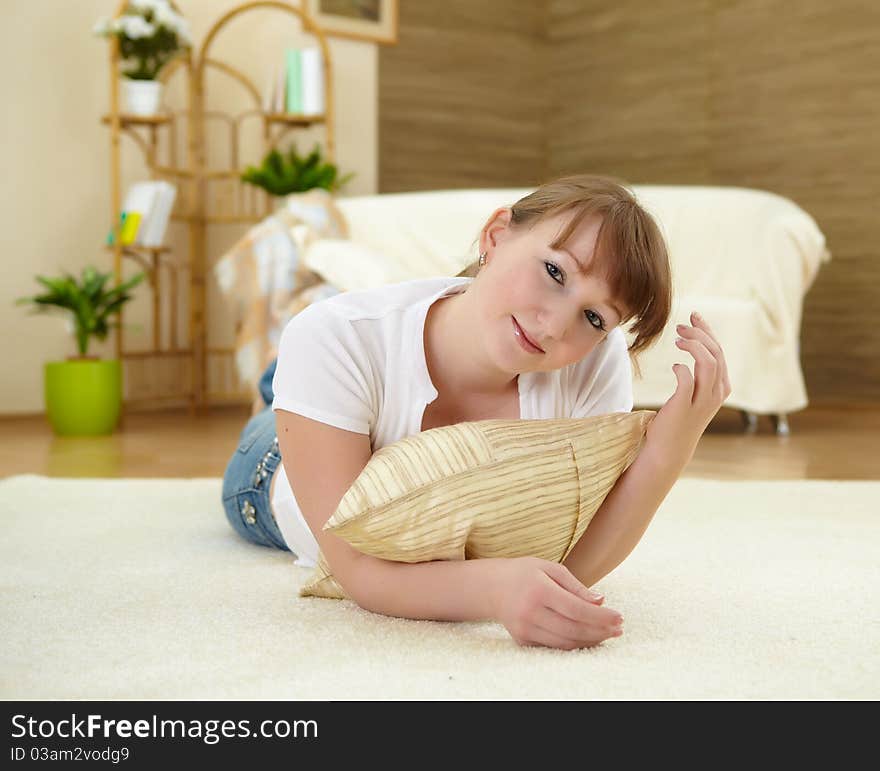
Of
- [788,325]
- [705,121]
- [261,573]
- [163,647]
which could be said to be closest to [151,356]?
[788,325]

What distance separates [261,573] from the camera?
1.58 meters

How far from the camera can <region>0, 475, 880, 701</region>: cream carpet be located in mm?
→ 1011

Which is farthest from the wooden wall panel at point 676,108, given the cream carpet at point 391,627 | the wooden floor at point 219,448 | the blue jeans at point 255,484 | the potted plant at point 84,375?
the blue jeans at point 255,484

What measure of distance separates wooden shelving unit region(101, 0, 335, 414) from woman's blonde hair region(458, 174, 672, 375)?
11.0ft

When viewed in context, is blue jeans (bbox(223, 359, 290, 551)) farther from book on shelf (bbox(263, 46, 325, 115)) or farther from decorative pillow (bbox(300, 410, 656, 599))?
book on shelf (bbox(263, 46, 325, 115))

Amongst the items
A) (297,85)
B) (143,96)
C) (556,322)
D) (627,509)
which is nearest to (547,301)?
(556,322)

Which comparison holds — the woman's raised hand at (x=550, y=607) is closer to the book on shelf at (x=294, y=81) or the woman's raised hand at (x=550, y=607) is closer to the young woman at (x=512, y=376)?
the young woman at (x=512, y=376)

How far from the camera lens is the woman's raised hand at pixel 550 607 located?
1.09m

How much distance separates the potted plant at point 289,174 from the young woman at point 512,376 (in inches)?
126

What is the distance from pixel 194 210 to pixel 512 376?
3.56 m

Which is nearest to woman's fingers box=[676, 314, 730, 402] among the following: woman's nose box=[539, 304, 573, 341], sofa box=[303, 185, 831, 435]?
woman's nose box=[539, 304, 573, 341]

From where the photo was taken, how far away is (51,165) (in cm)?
440

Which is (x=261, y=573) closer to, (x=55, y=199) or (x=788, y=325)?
(x=788, y=325)

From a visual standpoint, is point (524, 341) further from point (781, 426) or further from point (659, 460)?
point (781, 426)
